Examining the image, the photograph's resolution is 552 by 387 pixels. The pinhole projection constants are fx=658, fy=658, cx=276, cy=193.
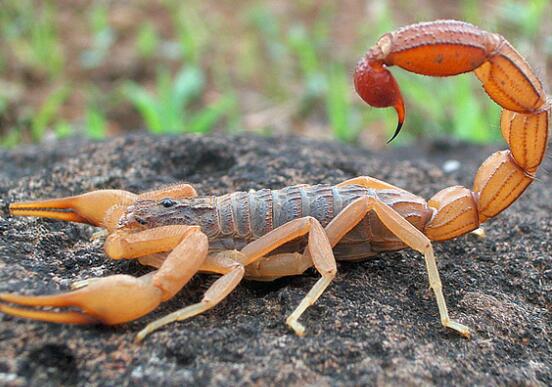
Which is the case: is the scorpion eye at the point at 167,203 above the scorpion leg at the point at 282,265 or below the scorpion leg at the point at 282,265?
above

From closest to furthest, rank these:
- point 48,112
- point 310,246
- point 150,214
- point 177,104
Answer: point 310,246 < point 150,214 < point 48,112 < point 177,104

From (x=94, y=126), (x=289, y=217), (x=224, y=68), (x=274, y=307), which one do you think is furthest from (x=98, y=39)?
(x=274, y=307)

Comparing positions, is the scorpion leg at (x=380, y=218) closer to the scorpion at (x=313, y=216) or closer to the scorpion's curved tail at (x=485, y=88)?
the scorpion at (x=313, y=216)

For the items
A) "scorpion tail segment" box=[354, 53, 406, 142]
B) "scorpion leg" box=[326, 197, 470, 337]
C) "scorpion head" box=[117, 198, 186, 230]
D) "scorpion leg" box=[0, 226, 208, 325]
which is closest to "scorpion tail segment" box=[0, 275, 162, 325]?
"scorpion leg" box=[0, 226, 208, 325]

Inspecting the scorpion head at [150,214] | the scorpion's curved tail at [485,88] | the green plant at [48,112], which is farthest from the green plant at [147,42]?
the scorpion's curved tail at [485,88]

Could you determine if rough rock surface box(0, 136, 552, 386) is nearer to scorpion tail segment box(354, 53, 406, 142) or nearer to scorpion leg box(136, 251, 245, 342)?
scorpion leg box(136, 251, 245, 342)

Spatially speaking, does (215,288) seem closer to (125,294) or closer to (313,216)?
(125,294)

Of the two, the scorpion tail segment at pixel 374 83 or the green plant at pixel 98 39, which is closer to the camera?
the scorpion tail segment at pixel 374 83
